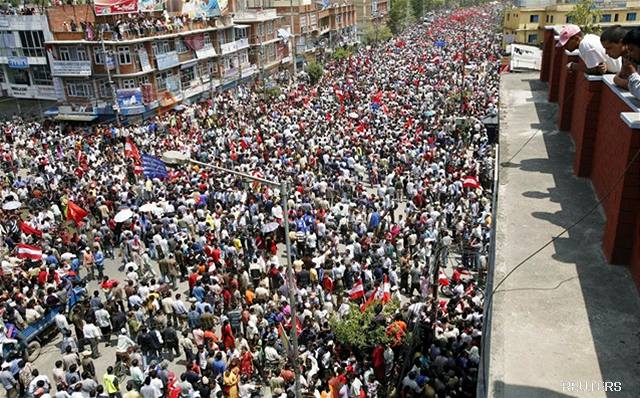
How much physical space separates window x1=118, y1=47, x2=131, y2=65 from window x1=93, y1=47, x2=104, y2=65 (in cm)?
108

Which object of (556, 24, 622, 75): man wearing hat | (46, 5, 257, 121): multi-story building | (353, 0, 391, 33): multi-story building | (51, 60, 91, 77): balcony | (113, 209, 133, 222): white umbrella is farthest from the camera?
(353, 0, 391, 33): multi-story building

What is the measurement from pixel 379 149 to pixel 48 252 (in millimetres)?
14055

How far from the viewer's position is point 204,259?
15219mm

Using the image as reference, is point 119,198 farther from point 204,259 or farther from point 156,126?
point 156,126

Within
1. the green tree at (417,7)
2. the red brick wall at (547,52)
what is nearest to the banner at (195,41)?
the red brick wall at (547,52)

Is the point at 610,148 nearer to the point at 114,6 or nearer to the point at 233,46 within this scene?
the point at 114,6

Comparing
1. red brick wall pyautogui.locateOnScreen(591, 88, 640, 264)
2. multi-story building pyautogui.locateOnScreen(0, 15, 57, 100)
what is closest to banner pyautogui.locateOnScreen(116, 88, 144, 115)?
multi-story building pyautogui.locateOnScreen(0, 15, 57, 100)

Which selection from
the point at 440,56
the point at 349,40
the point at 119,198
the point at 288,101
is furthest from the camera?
the point at 349,40

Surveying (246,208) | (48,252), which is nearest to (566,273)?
(246,208)

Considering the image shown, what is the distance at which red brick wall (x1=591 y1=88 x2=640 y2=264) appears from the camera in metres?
7.11

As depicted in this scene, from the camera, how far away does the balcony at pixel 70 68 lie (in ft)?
111

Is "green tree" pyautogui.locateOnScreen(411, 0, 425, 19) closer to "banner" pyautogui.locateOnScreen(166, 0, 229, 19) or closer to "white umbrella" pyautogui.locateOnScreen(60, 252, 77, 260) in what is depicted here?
"banner" pyautogui.locateOnScreen(166, 0, 229, 19)

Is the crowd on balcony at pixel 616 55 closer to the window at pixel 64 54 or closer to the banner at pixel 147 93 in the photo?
the banner at pixel 147 93

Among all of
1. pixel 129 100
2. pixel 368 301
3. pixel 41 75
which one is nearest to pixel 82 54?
pixel 129 100
